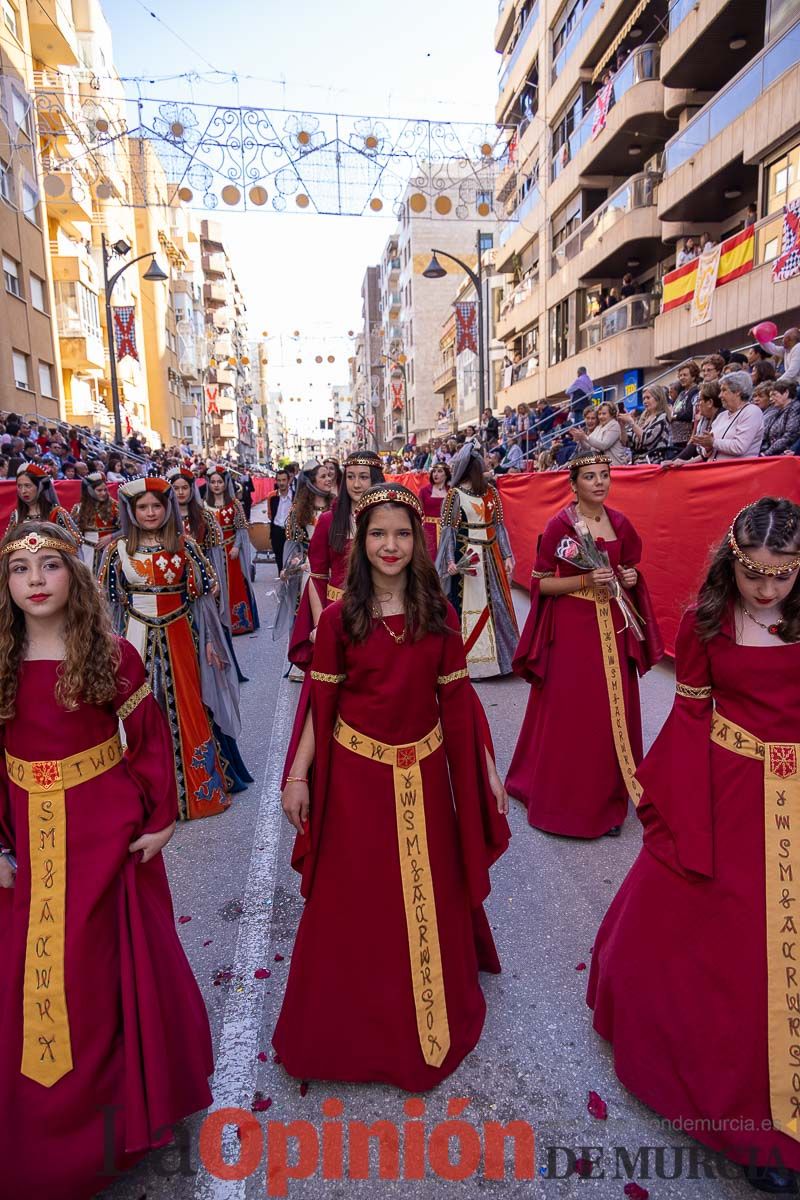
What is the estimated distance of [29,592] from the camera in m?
2.26

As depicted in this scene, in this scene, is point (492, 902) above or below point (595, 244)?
below

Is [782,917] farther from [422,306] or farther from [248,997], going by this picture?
[422,306]

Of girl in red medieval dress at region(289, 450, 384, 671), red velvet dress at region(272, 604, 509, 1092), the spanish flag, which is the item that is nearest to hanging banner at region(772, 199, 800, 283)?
the spanish flag

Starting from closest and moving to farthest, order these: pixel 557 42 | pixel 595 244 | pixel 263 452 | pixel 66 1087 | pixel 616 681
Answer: pixel 66 1087
pixel 616 681
pixel 595 244
pixel 557 42
pixel 263 452

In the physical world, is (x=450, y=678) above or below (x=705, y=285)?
below

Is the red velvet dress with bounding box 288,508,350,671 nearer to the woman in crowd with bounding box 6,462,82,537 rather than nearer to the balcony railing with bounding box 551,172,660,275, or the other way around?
the woman in crowd with bounding box 6,462,82,537

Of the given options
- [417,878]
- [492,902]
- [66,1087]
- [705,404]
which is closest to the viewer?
[66,1087]

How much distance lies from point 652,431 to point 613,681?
7.21 meters

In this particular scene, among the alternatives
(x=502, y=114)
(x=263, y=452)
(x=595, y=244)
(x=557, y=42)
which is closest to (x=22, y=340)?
(x=595, y=244)

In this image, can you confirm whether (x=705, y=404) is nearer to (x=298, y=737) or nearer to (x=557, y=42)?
(x=298, y=737)

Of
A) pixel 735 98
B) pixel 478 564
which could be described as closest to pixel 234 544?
pixel 478 564

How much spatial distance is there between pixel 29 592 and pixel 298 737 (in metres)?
0.99

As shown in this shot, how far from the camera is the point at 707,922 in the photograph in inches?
90.9

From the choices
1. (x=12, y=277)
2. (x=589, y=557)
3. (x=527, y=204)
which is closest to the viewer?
(x=589, y=557)
